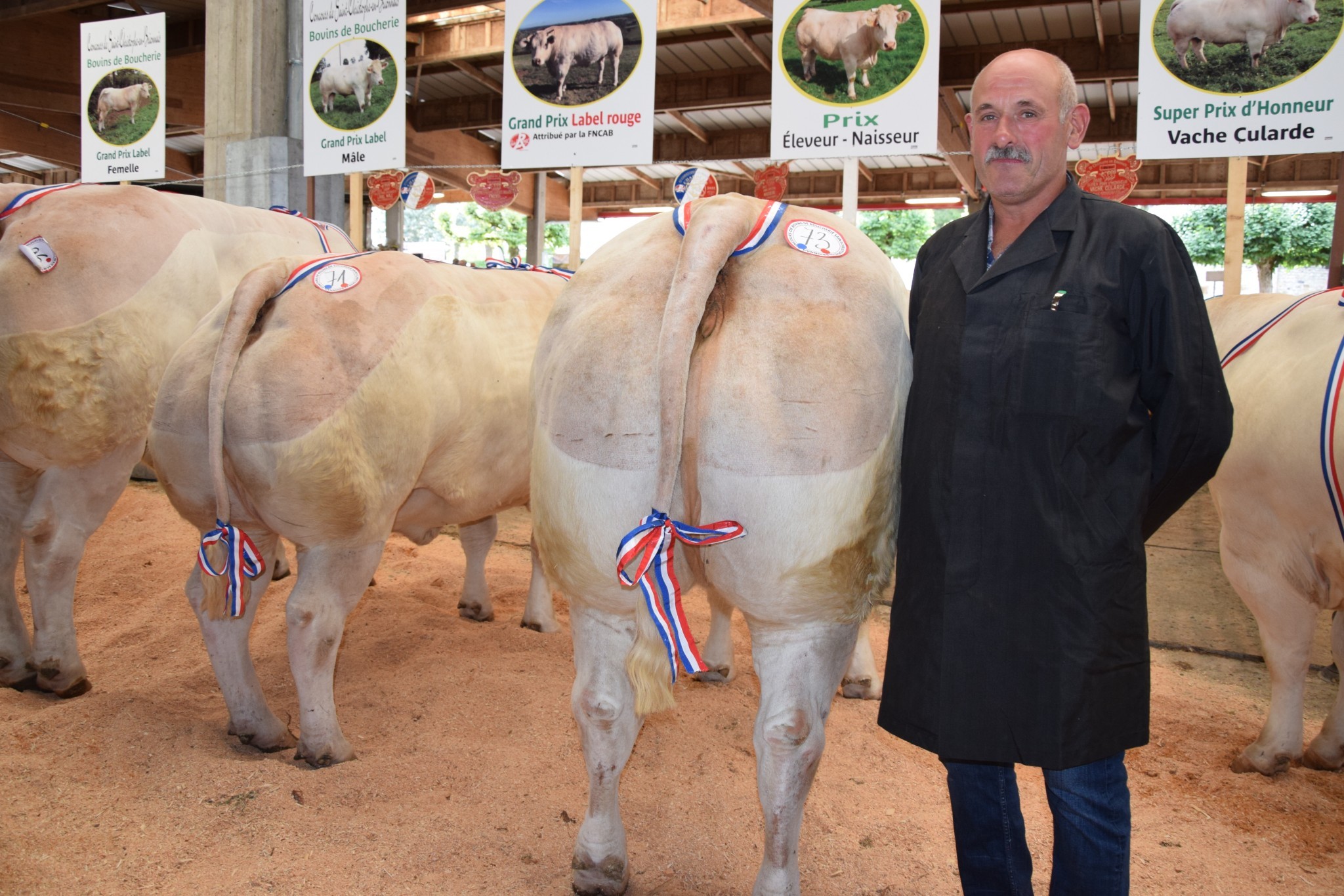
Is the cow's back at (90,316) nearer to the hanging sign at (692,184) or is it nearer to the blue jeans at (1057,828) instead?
the hanging sign at (692,184)

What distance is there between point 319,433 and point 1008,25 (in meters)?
7.70

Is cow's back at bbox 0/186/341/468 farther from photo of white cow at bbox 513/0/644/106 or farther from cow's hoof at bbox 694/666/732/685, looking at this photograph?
cow's hoof at bbox 694/666/732/685

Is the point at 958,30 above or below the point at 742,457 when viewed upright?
above

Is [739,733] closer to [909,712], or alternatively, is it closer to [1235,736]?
[909,712]

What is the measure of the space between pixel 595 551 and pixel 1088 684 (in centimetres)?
107

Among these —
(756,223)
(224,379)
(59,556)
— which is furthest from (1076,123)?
(59,556)

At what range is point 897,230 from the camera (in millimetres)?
26969

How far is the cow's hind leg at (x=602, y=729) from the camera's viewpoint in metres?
2.34

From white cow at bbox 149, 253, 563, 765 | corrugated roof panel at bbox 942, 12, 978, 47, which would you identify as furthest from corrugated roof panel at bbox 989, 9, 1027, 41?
white cow at bbox 149, 253, 563, 765

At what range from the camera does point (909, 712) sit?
6.73 feet

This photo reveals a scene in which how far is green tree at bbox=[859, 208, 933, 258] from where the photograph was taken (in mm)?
26562

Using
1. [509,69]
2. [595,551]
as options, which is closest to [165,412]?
[595,551]

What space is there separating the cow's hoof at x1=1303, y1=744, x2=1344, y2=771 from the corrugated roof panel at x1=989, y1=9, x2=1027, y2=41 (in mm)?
6420

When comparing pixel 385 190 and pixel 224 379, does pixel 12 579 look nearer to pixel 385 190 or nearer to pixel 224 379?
pixel 224 379
